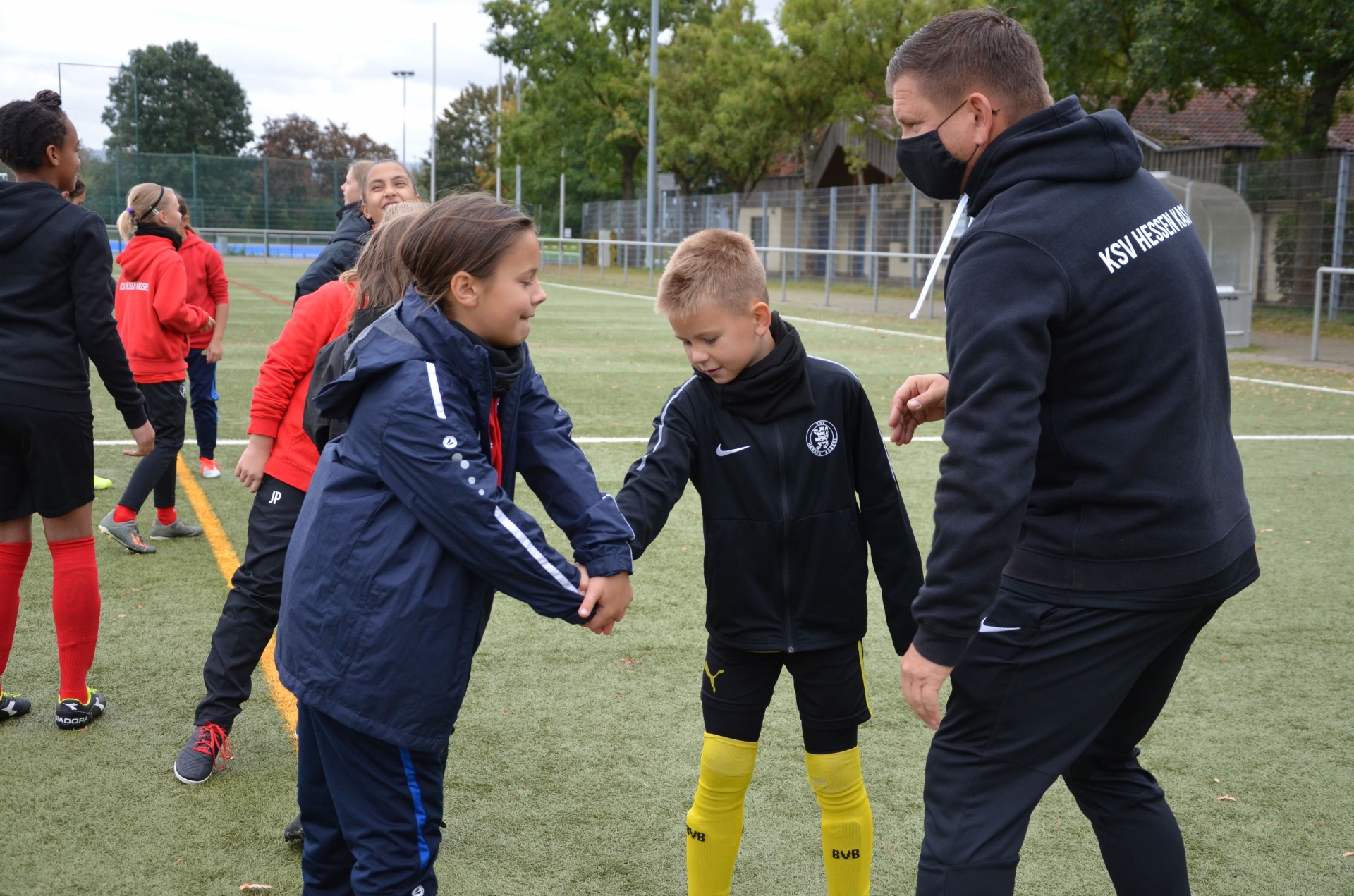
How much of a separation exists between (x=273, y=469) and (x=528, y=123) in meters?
47.3

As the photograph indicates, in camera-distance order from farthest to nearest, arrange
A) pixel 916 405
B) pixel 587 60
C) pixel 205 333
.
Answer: pixel 587 60 → pixel 205 333 → pixel 916 405

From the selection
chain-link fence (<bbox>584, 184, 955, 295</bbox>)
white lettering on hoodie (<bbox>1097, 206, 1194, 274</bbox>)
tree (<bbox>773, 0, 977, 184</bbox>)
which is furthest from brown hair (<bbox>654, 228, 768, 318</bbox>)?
tree (<bbox>773, 0, 977, 184</bbox>)

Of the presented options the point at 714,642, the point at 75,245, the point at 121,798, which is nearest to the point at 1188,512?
the point at 714,642

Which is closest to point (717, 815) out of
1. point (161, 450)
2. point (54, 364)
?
point (54, 364)

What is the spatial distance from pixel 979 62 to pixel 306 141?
9323 centimetres

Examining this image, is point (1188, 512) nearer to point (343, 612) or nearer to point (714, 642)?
point (714, 642)

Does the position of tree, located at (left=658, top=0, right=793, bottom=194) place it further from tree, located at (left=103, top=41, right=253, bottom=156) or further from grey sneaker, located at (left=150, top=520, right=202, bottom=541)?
tree, located at (left=103, top=41, right=253, bottom=156)

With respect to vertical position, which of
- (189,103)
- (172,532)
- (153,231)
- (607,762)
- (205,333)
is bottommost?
(607,762)

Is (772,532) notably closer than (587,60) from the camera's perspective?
Yes

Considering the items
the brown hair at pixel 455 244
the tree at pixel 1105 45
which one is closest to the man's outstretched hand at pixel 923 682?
the brown hair at pixel 455 244

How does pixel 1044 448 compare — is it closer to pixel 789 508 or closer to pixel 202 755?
pixel 789 508

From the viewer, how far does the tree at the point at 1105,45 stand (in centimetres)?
2047

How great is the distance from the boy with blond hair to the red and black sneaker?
1.75 m

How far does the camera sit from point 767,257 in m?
A: 31.2
